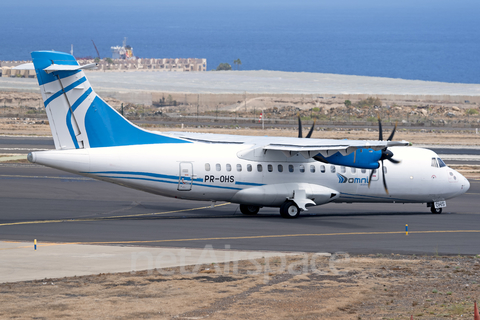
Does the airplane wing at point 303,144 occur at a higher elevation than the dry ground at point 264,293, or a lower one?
higher

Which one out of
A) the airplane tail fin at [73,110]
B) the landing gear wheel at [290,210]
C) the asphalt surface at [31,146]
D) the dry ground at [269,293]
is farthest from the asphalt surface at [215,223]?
the asphalt surface at [31,146]

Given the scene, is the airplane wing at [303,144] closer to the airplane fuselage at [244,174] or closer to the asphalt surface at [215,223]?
the airplane fuselage at [244,174]

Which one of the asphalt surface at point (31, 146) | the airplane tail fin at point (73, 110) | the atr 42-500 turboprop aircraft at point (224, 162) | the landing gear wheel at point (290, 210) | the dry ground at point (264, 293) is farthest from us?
the asphalt surface at point (31, 146)

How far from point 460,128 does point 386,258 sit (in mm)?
66079

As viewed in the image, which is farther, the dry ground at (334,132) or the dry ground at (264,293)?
the dry ground at (334,132)

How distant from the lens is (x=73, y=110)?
26.8 meters

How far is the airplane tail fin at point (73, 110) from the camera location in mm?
26156

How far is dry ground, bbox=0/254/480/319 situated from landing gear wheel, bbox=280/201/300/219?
9.21m

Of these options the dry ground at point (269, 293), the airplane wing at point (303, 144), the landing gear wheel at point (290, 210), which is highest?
the airplane wing at point (303, 144)

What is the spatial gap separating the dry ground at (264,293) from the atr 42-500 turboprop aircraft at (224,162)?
891 centimetres

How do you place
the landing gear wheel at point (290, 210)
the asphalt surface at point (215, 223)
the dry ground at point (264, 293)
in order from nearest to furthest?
the dry ground at point (264, 293) < the asphalt surface at point (215, 223) < the landing gear wheel at point (290, 210)

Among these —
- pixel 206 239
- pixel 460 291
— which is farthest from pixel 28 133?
pixel 460 291

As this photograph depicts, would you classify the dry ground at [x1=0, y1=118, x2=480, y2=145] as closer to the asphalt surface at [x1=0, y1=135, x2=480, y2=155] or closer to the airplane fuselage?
the asphalt surface at [x1=0, y1=135, x2=480, y2=155]

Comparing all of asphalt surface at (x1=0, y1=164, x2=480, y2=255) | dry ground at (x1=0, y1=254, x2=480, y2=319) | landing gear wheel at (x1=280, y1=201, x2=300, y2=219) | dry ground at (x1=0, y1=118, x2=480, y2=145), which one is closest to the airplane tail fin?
asphalt surface at (x1=0, y1=164, x2=480, y2=255)
